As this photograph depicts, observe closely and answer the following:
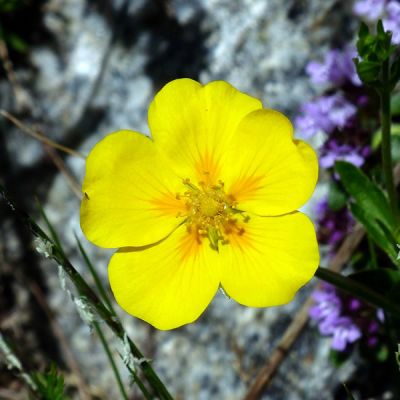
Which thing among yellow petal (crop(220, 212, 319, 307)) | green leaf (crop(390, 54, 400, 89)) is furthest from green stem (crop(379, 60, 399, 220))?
yellow petal (crop(220, 212, 319, 307))

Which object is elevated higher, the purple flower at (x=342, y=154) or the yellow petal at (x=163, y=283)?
the purple flower at (x=342, y=154)

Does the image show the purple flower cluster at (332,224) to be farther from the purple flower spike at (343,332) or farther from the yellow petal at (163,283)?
the yellow petal at (163,283)

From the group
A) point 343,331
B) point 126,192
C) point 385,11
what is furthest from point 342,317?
point 385,11

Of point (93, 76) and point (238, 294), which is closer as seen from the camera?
point (238, 294)

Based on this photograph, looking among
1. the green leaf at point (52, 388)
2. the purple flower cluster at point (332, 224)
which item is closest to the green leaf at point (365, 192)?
the purple flower cluster at point (332, 224)

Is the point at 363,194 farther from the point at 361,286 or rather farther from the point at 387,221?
the point at 361,286

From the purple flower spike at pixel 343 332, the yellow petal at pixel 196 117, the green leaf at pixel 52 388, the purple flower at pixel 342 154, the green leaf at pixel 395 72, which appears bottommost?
the green leaf at pixel 52 388

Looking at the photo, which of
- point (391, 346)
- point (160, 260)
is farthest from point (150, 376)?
point (391, 346)
